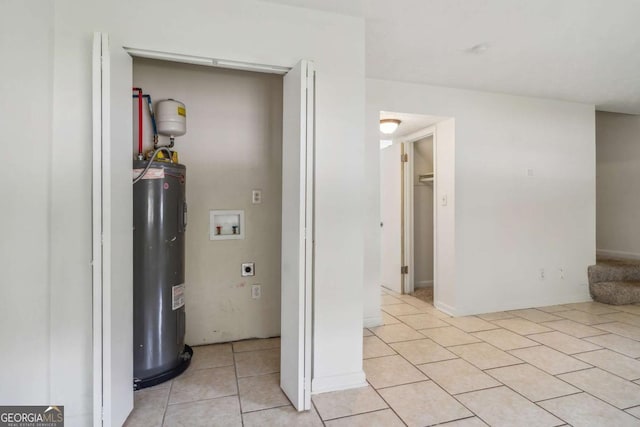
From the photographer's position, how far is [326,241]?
7.27ft


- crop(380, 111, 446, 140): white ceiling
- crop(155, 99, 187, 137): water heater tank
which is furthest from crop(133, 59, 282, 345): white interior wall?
crop(380, 111, 446, 140): white ceiling

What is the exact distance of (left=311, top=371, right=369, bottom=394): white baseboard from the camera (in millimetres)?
2197

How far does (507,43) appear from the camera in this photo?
267 cm

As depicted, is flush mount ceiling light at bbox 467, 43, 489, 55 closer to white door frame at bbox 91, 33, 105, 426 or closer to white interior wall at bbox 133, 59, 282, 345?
white interior wall at bbox 133, 59, 282, 345

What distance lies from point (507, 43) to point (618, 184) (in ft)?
12.8

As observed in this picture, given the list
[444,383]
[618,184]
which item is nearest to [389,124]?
[444,383]

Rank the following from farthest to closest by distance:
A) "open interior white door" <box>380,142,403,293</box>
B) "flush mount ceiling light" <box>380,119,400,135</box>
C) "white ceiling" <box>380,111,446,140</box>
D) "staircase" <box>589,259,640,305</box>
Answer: "open interior white door" <box>380,142,403,293</box>, "staircase" <box>589,259,640,305</box>, "flush mount ceiling light" <box>380,119,400,135</box>, "white ceiling" <box>380,111,446,140</box>

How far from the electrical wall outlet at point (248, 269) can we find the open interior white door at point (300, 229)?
1.03 metres

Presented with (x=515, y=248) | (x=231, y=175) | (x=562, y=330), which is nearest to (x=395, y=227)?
(x=515, y=248)

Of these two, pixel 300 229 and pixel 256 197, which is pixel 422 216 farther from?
pixel 300 229

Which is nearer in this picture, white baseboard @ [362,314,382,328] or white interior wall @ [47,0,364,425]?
white interior wall @ [47,0,364,425]

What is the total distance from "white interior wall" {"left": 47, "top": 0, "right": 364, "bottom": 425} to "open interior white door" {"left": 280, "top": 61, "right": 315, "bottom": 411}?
7.0 inches

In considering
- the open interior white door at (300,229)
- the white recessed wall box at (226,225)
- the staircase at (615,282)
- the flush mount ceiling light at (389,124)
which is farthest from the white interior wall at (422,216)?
the open interior white door at (300,229)

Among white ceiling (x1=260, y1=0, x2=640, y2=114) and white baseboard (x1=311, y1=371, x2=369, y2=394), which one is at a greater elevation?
white ceiling (x1=260, y1=0, x2=640, y2=114)
